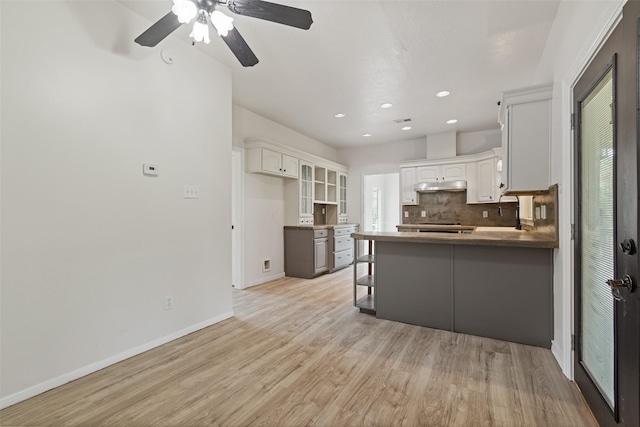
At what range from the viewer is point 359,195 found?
693cm

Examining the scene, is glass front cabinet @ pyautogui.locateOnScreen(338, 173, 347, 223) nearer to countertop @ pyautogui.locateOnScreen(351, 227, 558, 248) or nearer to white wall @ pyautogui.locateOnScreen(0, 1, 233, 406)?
countertop @ pyautogui.locateOnScreen(351, 227, 558, 248)

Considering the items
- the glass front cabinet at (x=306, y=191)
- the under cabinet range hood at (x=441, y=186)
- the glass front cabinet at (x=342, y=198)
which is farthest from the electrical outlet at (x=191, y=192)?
the under cabinet range hood at (x=441, y=186)

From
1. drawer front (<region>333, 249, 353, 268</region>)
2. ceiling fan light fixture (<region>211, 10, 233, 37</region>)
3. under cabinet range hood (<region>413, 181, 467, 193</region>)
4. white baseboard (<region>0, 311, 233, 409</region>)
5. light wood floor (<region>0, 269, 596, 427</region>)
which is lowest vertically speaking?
light wood floor (<region>0, 269, 596, 427</region>)

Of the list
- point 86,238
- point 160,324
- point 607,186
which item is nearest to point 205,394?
point 160,324

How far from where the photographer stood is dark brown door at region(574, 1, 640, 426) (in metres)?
1.13

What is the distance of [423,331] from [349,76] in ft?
9.28

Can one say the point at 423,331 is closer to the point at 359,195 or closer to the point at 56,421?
the point at 56,421

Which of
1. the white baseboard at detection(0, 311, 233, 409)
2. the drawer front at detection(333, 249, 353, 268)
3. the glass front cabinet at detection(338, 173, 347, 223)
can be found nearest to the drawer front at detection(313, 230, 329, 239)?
the drawer front at detection(333, 249, 353, 268)

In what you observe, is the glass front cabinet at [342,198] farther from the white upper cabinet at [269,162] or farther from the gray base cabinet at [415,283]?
the gray base cabinet at [415,283]

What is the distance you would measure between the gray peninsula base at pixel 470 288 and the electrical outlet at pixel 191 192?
6.24 feet

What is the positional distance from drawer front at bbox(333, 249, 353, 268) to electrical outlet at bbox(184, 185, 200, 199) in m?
3.31

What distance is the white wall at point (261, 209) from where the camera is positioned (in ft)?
14.7

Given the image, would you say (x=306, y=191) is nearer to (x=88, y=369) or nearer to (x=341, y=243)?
(x=341, y=243)

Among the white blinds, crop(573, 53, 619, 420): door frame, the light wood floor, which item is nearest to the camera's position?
crop(573, 53, 619, 420): door frame
